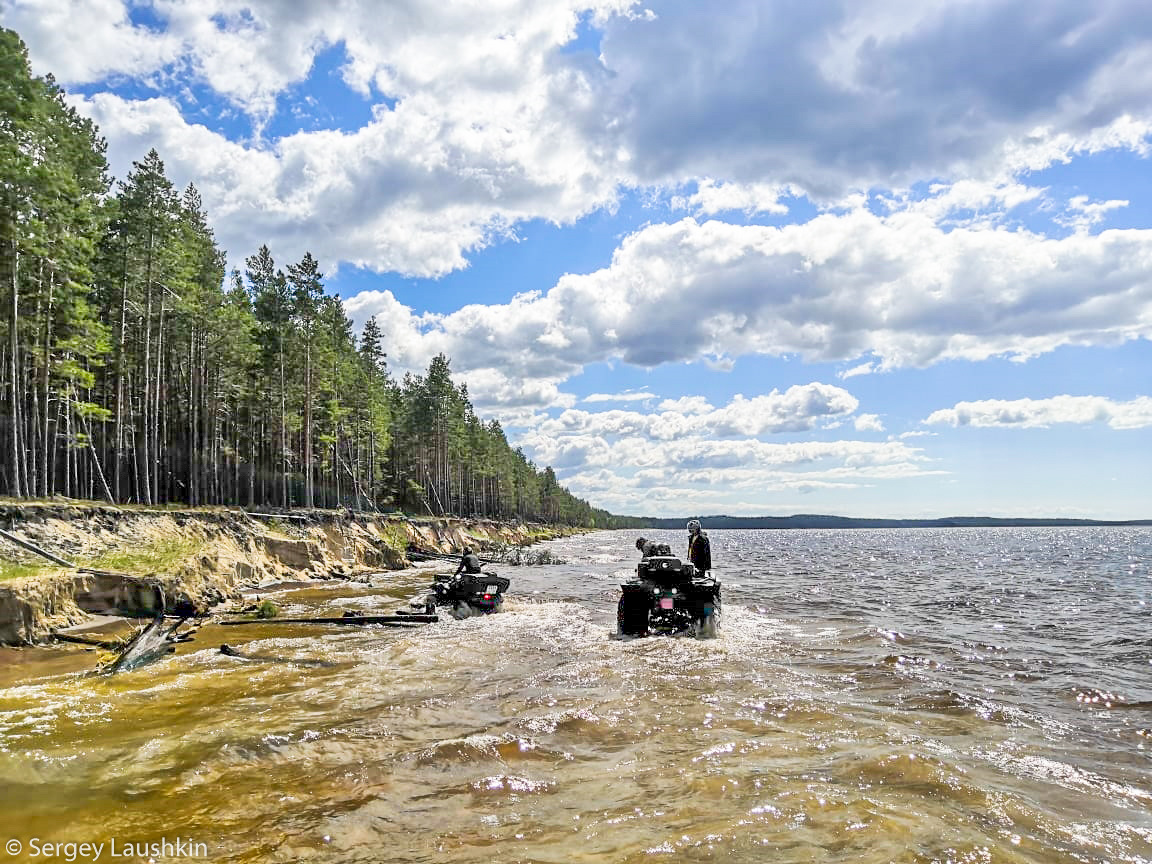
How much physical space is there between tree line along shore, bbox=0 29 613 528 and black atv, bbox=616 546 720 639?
2009 cm

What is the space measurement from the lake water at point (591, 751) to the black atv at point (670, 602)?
613 millimetres

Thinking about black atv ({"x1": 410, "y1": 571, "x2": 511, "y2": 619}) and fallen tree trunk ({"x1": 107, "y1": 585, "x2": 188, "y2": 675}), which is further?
black atv ({"x1": 410, "y1": 571, "x2": 511, "y2": 619})

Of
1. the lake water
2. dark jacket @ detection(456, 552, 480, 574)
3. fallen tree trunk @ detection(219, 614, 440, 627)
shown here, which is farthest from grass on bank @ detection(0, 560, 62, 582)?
dark jacket @ detection(456, 552, 480, 574)

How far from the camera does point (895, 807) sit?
18.2 feet

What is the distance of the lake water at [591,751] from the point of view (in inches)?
197

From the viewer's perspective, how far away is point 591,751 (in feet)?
23.5

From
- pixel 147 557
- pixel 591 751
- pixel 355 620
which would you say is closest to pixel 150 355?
pixel 147 557

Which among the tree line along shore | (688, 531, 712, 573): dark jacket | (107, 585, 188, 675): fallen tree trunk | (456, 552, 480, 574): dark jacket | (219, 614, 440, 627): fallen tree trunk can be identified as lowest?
(219, 614, 440, 627): fallen tree trunk

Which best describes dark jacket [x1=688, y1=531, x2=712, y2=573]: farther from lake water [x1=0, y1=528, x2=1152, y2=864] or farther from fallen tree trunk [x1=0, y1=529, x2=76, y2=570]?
fallen tree trunk [x1=0, y1=529, x2=76, y2=570]

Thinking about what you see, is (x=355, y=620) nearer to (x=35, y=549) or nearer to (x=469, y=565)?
(x=469, y=565)

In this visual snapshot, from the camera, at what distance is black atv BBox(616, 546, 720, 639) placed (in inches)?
568

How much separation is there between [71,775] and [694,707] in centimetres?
710

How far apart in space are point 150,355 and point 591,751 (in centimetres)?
3528

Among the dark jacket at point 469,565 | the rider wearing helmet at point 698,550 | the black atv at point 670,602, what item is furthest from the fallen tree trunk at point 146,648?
the rider wearing helmet at point 698,550
